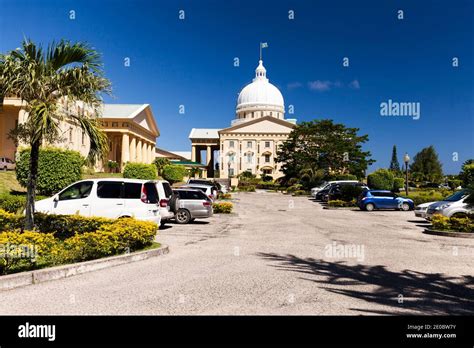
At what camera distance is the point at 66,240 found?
845 cm

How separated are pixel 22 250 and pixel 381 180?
40.4 meters

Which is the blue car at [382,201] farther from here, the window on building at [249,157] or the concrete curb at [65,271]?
the window on building at [249,157]

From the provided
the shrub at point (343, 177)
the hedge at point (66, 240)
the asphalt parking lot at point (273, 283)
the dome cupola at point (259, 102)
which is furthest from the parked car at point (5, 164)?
the dome cupola at point (259, 102)

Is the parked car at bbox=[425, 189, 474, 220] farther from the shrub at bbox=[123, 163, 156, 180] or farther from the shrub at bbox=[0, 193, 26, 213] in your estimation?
the shrub at bbox=[123, 163, 156, 180]

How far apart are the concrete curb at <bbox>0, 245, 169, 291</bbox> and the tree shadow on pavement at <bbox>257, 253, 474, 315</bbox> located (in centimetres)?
336

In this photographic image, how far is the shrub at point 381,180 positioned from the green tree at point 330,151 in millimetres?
16493

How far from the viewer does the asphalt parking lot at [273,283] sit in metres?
5.59

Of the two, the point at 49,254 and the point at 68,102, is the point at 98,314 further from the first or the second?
the point at 68,102

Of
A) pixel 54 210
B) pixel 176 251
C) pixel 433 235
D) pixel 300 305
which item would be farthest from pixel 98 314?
pixel 433 235

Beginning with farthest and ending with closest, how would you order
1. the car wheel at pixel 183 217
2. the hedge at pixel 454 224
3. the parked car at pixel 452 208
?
the car wheel at pixel 183 217 → the parked car at pixel 452 208 → the hedge at pixel 454 224
